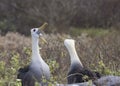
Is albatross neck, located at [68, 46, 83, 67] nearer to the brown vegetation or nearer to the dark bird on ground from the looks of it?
the dark bird on ground

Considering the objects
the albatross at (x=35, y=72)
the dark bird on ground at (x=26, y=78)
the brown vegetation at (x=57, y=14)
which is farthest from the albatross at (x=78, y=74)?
the brown vegetation at (x=57, y=14)

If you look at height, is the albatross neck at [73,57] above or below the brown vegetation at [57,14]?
below

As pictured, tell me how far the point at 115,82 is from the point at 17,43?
8.66 metres

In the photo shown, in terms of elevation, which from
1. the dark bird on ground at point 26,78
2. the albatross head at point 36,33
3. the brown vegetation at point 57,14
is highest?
the brown vegetation at point 57,14

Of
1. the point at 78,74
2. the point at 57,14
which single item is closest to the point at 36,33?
the point at 78,74

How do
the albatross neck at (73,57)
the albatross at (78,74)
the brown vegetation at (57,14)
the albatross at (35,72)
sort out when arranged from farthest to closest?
the brown vegetation at (57,14) < the albatross neck at (73,57) < the albatross at (35,72) < the albatross at (78,74)

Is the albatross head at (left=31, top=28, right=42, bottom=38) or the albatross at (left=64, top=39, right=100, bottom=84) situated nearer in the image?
the albatross at (left=64, top=39, right=100, bottom=84)

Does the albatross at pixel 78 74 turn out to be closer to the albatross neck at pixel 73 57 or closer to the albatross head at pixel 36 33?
the albatross neck at pixel 73 57

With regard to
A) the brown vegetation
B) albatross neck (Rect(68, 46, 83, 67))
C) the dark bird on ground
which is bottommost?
the dark bird on ground

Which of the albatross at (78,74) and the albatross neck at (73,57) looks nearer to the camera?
the albatross at (78,74)

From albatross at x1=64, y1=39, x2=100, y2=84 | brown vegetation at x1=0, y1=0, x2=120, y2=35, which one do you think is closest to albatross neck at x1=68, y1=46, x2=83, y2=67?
albatross at x1=64, y1=39, x2=100, y2=84

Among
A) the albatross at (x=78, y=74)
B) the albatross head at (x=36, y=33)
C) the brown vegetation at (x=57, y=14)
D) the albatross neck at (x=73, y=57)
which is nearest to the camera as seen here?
the albatross at (x=78, y=74)

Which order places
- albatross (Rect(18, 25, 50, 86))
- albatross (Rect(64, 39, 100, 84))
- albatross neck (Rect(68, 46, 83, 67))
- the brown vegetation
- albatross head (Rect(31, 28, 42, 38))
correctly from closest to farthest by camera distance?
albatross (Rect(64, 39, 100, 84)), albatross (Rect(18, 25, 50, 86)), albatross neck (Rect(68, 46, 83, 67)), albatross head (Rect(31, 28, 42, 38)), the brown vegetation

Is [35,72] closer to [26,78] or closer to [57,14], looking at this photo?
[26,78]
